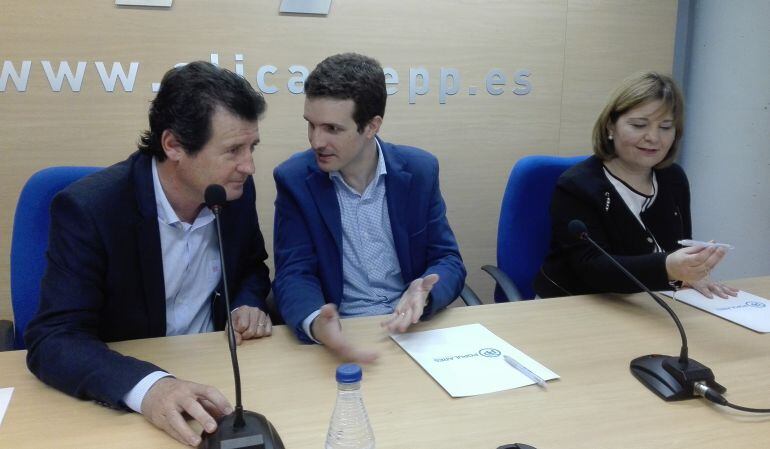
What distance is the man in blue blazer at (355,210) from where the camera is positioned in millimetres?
1593

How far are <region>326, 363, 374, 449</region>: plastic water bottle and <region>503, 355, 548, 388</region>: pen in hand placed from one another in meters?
0.36

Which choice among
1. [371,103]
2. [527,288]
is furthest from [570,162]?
[371,103]

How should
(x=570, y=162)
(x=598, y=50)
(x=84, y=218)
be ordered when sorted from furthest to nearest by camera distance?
(x=598, y=50) → (x=570, y=162) → (x=84, y=218)

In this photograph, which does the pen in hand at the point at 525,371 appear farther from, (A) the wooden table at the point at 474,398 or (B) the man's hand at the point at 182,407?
(B) the man's hand at the point at 182,407

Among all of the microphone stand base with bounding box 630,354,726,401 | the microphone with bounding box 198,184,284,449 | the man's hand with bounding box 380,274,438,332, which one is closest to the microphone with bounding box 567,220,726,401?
the microphone stand base with bounding box 630,354,726,401

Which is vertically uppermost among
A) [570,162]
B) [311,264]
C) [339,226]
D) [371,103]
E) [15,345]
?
[371,103]

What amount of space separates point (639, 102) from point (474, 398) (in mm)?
1189

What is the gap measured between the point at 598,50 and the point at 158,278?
216 cm

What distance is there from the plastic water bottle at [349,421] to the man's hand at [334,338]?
26 cm

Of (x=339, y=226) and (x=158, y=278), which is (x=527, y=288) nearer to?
(x=339, y=226)

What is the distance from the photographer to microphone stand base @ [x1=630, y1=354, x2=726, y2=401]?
1032 millimetres

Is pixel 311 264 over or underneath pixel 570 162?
underneath

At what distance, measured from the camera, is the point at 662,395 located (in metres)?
1.03

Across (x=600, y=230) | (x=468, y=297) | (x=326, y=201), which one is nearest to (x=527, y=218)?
(x=600, y=230)
